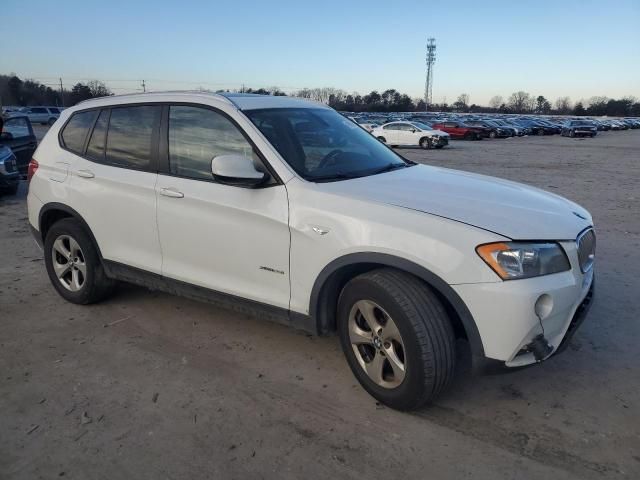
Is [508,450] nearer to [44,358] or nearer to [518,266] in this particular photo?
[518,266]

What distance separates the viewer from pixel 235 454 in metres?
2.75

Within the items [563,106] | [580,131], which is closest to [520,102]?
[563,106]

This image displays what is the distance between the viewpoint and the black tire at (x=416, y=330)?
2.83 metres

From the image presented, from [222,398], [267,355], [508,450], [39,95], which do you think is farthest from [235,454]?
[39,95]

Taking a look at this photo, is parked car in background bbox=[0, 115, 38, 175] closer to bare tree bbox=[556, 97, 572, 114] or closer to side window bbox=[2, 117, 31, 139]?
side window bbox=[2, 117, 31, 139]

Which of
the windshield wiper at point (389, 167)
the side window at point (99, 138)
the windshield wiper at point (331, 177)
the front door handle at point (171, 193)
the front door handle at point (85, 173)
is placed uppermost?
the side window at point (99, 138)

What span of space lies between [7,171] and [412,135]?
23.3 metres

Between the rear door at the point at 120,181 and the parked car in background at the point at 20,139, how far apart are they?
316 inches

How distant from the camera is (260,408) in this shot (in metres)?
3.16

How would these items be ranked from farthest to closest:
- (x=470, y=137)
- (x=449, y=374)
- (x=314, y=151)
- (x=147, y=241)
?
(x=470, y=137), (x=147, y=241), (x=314, y=151), (x=449, y=374)

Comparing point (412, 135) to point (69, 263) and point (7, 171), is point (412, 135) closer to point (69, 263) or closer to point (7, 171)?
point (7, 171)

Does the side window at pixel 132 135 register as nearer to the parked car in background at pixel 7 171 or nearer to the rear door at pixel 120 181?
the rear door at pixel 120 181

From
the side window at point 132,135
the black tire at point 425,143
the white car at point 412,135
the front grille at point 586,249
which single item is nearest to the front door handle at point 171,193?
the side window at point 132,135

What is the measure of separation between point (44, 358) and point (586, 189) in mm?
11784
